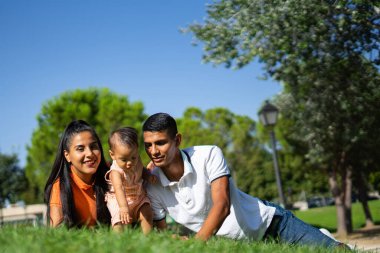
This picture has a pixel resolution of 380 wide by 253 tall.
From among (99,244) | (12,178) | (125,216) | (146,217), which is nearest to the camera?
(99,244)

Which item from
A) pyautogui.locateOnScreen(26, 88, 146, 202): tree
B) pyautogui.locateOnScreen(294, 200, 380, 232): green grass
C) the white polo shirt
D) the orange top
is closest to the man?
the white polo shirt

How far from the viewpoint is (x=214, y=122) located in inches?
2416

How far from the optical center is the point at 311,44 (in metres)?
11.7

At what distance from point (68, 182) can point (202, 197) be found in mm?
1362

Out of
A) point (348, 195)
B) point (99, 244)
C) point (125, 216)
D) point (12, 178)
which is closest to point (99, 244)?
point (99, 244)

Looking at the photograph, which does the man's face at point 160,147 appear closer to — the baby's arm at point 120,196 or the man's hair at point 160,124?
the man's hair at point 160,124

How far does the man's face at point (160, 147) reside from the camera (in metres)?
4.80

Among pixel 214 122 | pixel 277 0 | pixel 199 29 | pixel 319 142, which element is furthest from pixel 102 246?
pixel 214 122

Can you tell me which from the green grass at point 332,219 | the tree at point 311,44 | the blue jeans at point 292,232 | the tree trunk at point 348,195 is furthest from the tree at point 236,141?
the blue jeans at point 292,232

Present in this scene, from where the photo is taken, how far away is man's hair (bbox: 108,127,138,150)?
200 inches

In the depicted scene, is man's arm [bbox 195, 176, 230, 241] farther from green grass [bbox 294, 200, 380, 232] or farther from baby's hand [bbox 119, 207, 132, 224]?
green grass [bbox 294, 200, 380, 232]

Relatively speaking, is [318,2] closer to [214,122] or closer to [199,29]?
[199,29]

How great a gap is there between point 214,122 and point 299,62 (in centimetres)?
4896

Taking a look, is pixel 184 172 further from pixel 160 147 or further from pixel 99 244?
pixel 99 244
